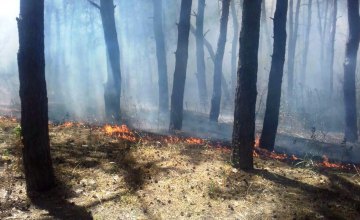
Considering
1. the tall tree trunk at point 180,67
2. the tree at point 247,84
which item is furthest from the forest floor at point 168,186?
the tall tree trunk at point 180,67

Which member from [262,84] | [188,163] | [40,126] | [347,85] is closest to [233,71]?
[262,84]

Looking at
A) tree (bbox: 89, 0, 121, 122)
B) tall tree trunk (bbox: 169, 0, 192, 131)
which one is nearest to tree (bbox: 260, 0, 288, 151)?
tall tree trunk (bbox: 169, 0, 192, 131)

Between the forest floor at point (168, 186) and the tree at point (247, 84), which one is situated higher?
the tree at point (247, 84)

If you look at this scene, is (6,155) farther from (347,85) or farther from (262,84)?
(262,84)

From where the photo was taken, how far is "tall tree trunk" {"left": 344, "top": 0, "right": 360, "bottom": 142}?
14164mm

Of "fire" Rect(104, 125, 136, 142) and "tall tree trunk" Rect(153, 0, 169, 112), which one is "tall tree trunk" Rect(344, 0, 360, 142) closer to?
"tall tree trunk" Rect(153, 0, 169, 112)

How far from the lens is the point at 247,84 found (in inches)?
279

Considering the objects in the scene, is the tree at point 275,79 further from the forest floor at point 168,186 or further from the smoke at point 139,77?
the forest floor at point 168,186

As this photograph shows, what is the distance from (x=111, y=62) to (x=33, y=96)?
27.6 ft

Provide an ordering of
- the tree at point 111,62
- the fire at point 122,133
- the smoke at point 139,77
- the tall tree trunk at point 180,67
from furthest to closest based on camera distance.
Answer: the smoke at point 139,77 < the tall tree trunk at point 180,67 < the tree at point 111,62 < the fire at point 122,133

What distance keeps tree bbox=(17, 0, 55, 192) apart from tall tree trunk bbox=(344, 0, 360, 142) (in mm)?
12306

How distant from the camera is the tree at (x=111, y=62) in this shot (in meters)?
13.7

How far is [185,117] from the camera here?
18406mm

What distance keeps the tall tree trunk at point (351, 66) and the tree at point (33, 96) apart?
40.4ft
